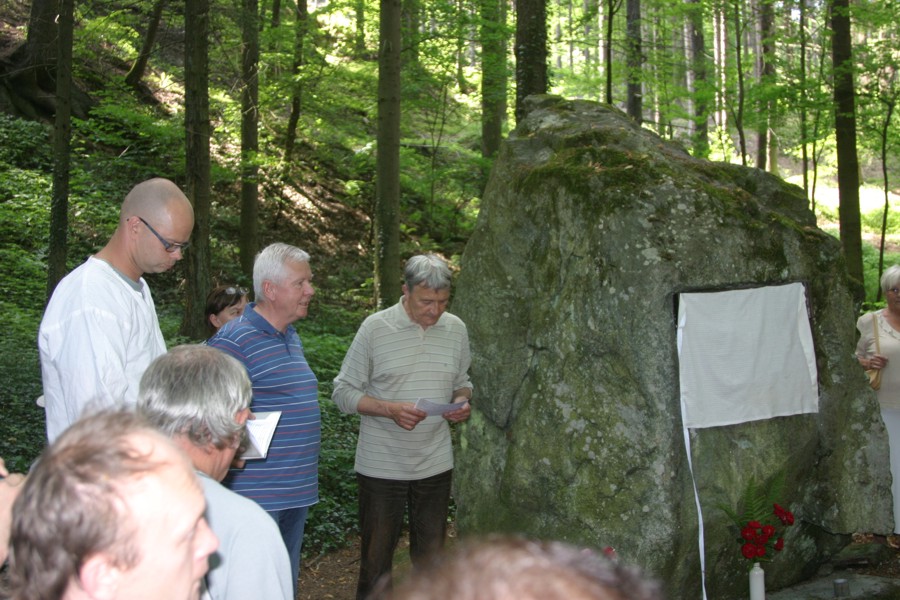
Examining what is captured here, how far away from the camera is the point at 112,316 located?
9.89 ft

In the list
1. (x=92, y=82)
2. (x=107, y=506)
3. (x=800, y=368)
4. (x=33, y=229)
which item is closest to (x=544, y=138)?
(x=800, y=368)

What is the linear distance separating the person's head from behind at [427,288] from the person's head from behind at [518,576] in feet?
11.4

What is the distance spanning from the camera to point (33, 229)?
41.8 feet

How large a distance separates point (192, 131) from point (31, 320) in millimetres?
3341

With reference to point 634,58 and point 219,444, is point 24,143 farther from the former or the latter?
point 219,444

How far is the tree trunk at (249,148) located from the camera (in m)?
12.8

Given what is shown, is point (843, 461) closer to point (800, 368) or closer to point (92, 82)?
point (800, 368)

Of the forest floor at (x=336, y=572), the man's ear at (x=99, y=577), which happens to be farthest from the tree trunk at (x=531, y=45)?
the man's ear at (x=99, y=577)

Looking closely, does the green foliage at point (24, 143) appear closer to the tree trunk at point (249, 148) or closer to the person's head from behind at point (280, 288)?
the tree trunk at point (249, 148)

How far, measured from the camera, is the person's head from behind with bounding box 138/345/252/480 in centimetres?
234

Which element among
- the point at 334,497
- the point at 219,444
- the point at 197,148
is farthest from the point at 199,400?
the point at 197,148

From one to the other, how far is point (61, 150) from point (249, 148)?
4.55 metres

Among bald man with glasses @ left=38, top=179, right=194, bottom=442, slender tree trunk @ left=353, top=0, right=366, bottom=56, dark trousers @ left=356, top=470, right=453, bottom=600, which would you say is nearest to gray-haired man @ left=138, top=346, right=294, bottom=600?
bald man with glasses @ left=38, top=179, right=194, bottom=442

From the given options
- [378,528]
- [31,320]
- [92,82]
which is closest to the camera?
[378,528]
